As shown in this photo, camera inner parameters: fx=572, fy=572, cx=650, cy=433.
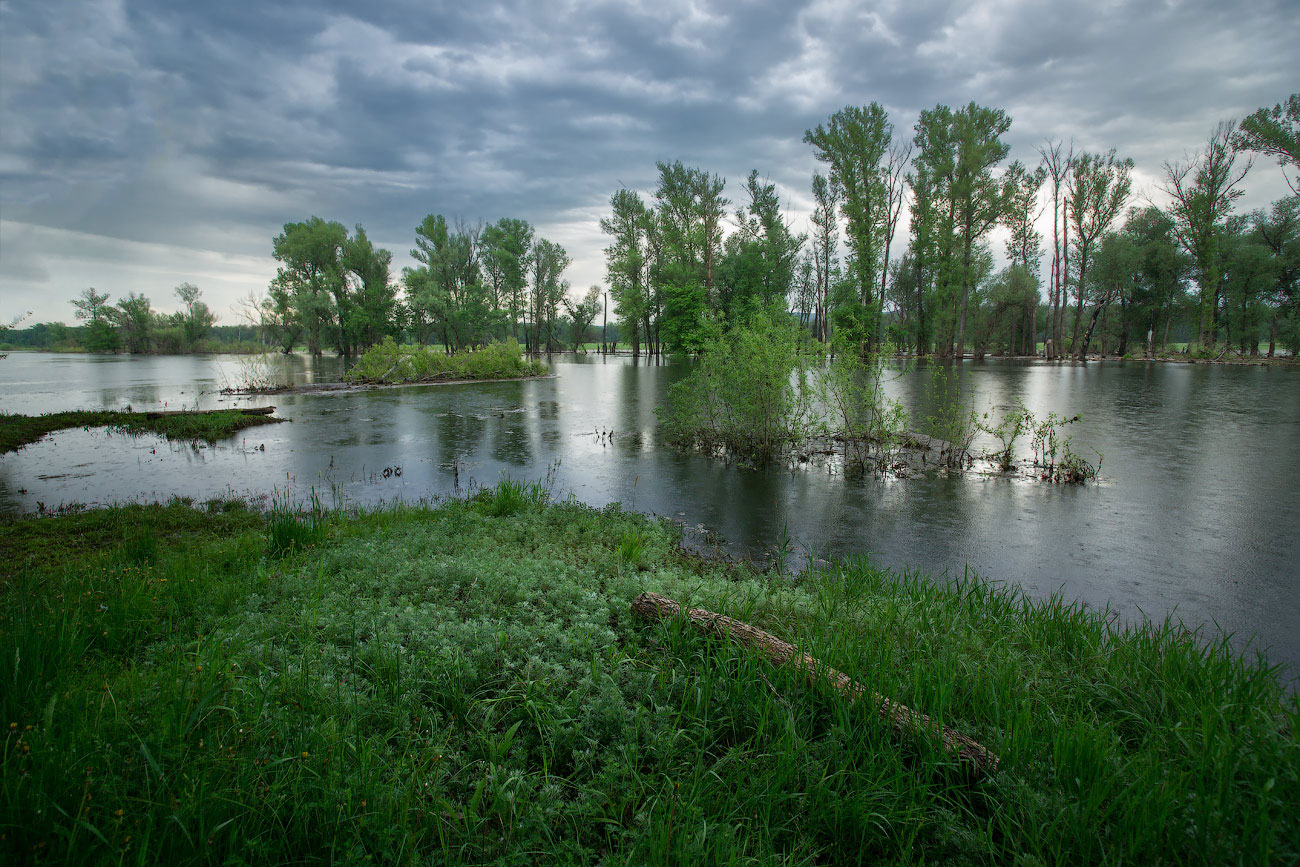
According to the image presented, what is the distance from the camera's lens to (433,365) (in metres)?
31.6

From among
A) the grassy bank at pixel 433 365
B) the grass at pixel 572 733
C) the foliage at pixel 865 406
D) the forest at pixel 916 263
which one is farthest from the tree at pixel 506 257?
the grass at pixel 572 733

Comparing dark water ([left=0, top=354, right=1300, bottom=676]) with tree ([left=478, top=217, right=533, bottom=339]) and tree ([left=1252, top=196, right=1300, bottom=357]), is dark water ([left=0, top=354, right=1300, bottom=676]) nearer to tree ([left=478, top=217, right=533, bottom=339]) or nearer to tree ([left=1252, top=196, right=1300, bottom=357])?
tree ([left=1252, top=196, right=1300, bottom=357])

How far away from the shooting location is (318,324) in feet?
187

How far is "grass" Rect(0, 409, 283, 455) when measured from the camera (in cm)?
1379

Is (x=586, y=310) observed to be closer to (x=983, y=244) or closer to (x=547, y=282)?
(x=547, y=282)

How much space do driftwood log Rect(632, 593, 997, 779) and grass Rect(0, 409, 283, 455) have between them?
14.9 metres

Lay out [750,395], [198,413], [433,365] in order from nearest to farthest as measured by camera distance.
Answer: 1. [750,395]
2. [198,413]
3. [433,365]

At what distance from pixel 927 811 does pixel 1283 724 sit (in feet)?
6.85

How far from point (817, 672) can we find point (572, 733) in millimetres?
1322

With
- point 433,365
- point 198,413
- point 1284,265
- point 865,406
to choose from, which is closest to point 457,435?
point 198,413

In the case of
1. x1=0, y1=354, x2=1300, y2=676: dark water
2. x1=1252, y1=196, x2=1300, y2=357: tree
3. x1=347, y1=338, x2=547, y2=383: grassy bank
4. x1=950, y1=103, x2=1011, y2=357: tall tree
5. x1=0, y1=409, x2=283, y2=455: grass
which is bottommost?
x1=0, y1=354, x2=1300, y2=676: dark water

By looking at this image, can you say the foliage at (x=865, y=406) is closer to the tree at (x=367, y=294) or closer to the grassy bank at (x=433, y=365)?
the grassy bank at (x=433, y=365)

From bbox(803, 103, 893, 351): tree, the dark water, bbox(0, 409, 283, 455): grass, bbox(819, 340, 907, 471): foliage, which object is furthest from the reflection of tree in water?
bbox(803, 103, 893, 351): tree

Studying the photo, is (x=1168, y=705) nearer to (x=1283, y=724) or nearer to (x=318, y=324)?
(x=1283, y=724)
